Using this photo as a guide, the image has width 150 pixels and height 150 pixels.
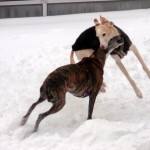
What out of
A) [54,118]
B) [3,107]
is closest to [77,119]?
[54,118]

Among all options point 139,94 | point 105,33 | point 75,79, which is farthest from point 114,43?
point 139,94

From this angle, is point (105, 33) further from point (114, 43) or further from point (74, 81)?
point (74, 81)

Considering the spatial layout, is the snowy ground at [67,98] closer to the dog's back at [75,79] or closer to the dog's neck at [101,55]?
the dog's back at [75,79]

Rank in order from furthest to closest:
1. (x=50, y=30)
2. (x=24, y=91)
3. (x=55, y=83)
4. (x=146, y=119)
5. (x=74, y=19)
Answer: (x=74, y=19), (x=50, y=30), (x=24, y=91), (x=146, y=119), (x=55, y=83)

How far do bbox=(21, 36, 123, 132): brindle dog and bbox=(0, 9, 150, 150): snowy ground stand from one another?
0.94ft

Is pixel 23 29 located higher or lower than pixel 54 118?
higher

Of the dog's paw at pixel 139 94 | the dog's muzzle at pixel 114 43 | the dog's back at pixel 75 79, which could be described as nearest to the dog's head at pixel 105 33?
the dog's muzzle at pixel 114 43

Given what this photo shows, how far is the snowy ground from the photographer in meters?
4.27

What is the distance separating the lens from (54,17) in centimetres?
1023

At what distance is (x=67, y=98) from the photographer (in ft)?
→ 18.6

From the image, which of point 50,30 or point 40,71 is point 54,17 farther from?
point 40,71

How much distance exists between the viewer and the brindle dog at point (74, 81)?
4.64 metres

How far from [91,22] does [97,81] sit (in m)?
4.37

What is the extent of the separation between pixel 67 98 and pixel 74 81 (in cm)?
92
